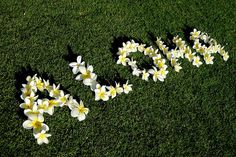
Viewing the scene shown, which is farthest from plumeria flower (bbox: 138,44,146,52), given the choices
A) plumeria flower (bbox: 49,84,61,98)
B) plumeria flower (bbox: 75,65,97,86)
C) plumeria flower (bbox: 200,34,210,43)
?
plumeria flower (bbox: 49,84,61,98)

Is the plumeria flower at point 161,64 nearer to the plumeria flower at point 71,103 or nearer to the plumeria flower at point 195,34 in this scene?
the plumeria flower at point 195,34

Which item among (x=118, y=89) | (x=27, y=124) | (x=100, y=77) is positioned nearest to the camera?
(x=27, y=124)

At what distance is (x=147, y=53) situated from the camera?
177 inches

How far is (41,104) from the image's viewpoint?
3.46 metres

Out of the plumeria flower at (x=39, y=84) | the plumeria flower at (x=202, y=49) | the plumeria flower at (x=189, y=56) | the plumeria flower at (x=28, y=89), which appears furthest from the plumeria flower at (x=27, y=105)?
the plumeria flower at (x=202, y=49)

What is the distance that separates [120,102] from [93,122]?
44 cm

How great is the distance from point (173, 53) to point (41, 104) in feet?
6.41

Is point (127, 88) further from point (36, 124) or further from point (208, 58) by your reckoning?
point (208, 58)

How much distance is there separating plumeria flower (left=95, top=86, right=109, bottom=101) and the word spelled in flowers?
1.79ft

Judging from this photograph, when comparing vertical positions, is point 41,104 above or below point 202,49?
below

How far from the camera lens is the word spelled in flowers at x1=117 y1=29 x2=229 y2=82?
4.27 metres

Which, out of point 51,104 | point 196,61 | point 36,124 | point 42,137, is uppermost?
point 196,61

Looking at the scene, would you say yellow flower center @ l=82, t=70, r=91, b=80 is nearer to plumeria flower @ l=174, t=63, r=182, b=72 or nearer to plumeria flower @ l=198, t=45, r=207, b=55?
plumeria flower @ l=174, t=63, r=182, b=72

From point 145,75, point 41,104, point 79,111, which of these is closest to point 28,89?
point 41,104
